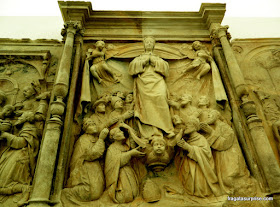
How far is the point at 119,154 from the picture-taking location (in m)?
3.73


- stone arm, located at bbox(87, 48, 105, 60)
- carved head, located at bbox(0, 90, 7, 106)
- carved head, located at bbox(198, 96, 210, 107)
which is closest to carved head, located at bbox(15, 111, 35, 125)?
carved head, located at bbox(0, 90, 7, 106)

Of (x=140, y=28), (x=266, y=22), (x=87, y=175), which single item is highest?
(x=266, y=22)

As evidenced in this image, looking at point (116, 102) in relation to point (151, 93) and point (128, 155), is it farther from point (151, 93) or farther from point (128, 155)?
point (128, 155)

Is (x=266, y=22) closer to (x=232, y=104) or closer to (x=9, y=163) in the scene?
(x=232, y=104)

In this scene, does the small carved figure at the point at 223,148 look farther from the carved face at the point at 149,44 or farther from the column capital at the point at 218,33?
the column capital at the point at 218,33

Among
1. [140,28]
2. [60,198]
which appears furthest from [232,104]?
[60,198]

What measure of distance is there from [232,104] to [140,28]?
2792mm

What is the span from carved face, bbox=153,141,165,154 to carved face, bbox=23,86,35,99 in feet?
8.52

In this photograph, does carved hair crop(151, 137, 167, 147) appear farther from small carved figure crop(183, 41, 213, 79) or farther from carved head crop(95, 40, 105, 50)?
carved head crop(95, 40, 105, 50)

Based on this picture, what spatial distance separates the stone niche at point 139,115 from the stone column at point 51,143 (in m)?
0.02

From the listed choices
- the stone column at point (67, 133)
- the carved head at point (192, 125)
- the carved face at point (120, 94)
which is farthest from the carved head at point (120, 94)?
the carved head at point (192, 125)

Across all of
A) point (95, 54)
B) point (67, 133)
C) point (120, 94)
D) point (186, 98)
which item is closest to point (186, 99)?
point (186, 98)

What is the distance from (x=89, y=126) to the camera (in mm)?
3994

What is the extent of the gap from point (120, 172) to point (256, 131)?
227 cm
